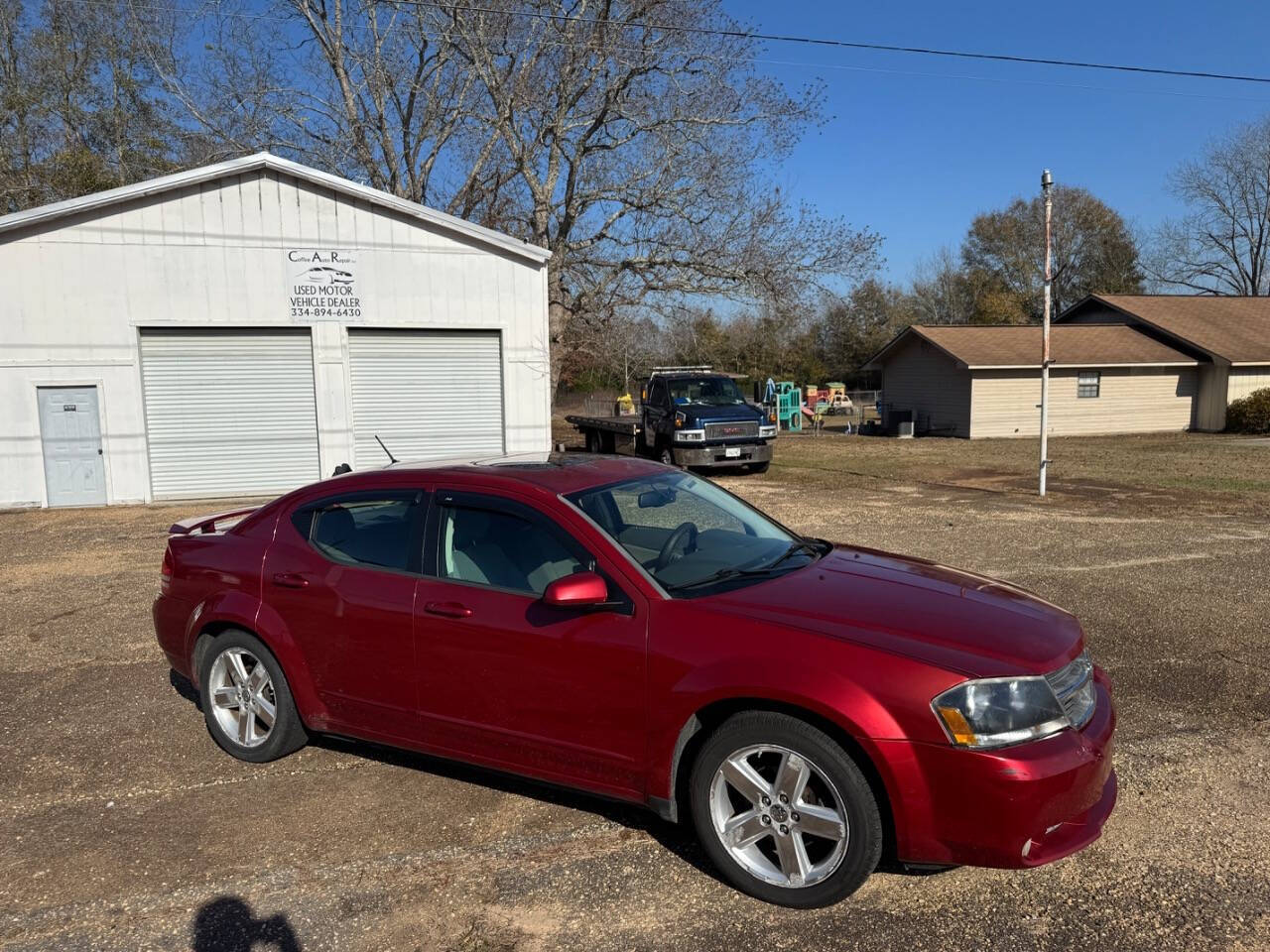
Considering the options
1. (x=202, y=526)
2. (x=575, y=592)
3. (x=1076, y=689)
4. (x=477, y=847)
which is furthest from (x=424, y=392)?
(x=1076, y=689)

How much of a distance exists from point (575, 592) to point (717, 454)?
1424 cm

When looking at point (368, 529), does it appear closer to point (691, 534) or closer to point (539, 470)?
point (539, 470)

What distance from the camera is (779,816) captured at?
3141 millimetres

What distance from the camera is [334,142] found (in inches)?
1094

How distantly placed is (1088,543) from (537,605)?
8.37 meters

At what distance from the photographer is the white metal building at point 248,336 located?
1458 centimetres

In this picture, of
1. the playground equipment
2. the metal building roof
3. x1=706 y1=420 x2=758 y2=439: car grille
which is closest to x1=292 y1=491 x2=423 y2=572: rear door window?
the metal building roof

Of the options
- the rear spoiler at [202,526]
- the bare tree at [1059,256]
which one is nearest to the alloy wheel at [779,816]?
the rear spoiler at [202,526]

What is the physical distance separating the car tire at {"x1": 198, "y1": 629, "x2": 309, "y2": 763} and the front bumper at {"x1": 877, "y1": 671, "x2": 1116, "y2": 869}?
117 inches

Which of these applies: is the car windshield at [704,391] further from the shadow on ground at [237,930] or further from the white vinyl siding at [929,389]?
the shadow on ground at [237,930]

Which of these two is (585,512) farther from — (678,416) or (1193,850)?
(678,416)

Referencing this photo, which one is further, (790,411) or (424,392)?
(790,411)

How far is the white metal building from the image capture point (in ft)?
47.8

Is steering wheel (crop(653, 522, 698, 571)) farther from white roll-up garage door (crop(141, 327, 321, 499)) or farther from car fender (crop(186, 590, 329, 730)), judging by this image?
white roll-up garage door (crop(141, 327, 321, 499))
